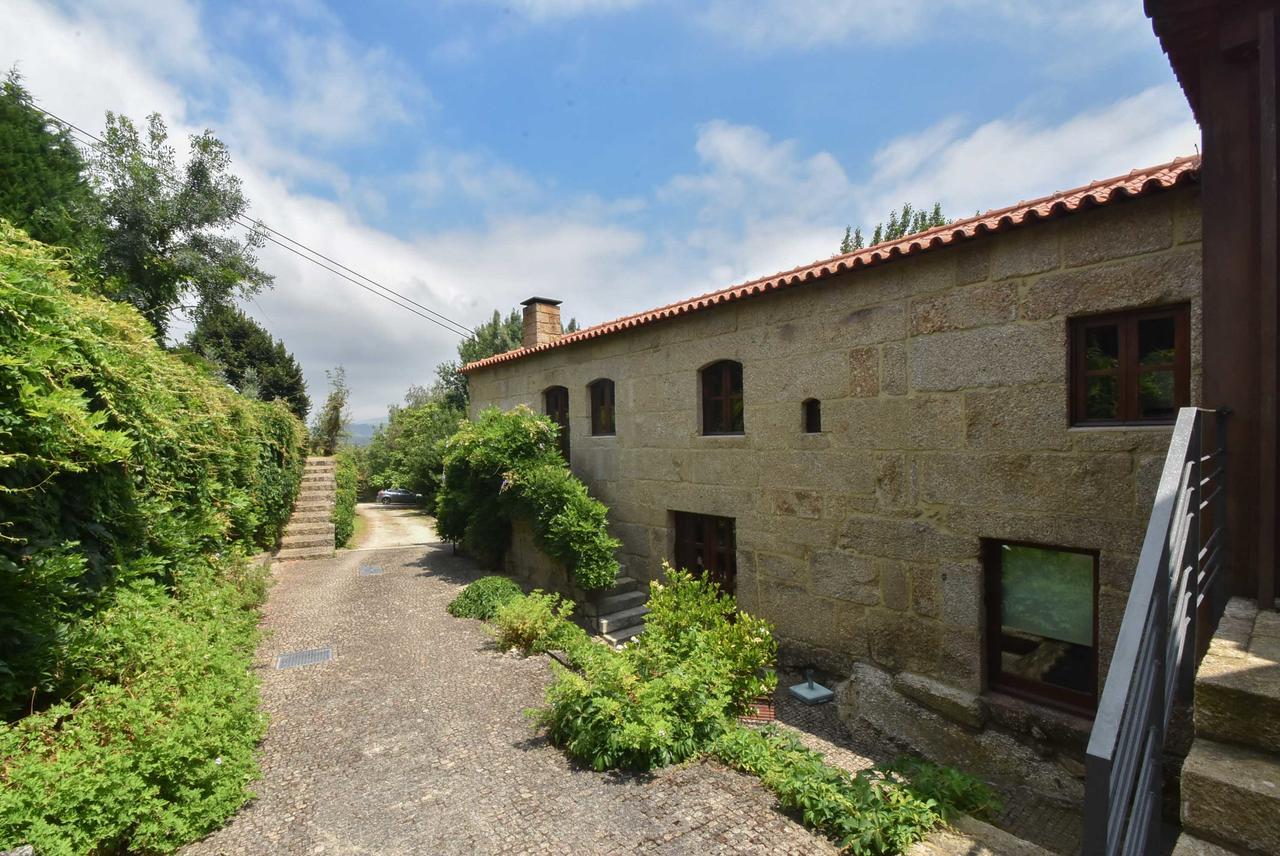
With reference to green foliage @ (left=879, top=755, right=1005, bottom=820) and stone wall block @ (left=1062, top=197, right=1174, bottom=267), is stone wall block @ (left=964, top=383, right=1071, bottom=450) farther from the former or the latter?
green foliage @ (left=879, top=755, right=1005, bottom=820)

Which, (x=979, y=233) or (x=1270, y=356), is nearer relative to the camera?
(x=1270, y=356)

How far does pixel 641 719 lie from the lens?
4.62m

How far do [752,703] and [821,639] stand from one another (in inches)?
50.1

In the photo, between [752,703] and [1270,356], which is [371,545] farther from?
[1270,356]

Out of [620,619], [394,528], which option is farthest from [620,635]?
[394,528]

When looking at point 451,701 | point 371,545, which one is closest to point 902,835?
point 451,701

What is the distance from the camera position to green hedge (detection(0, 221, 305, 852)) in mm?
3252

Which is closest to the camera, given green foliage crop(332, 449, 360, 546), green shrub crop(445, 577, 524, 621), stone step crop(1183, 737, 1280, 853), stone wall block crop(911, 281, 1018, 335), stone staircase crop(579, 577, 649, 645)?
stone step crop(1183, 737, 1280, 853)

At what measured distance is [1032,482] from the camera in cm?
530

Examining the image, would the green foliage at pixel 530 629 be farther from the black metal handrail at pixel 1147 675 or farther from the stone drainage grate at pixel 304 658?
the black metal handrail at pixel 1147 675

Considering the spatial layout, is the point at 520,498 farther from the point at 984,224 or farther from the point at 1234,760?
the point at 1234,760

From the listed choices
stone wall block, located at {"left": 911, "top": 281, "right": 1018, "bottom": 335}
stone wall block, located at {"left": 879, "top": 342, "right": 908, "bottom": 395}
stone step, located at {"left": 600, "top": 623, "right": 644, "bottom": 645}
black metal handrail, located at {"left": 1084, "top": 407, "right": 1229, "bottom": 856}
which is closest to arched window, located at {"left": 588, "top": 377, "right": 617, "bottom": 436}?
stone step, located at {"left": 600, "top": 623, "right": 644, "bottom": 645}

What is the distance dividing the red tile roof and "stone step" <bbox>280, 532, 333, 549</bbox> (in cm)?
962

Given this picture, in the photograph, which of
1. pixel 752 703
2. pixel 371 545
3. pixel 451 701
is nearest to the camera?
pixel 451 701
